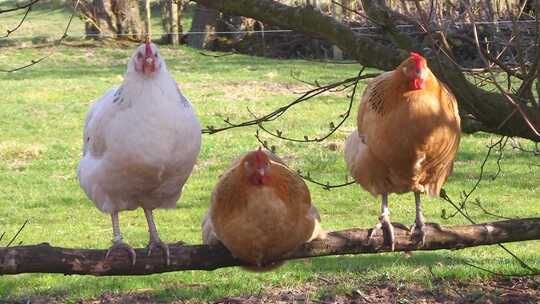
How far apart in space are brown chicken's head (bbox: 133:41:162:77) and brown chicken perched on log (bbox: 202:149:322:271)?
0.63 meters

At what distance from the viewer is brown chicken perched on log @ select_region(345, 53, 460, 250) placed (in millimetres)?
4086

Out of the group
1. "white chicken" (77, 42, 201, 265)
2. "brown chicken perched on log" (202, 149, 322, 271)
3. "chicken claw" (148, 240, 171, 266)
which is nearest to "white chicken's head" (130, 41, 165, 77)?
"white chicken" (77, 42, 201, 265)

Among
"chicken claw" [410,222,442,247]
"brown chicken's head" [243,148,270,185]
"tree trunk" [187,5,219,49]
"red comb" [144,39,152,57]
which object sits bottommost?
"tree trunk" [187,5,219,49]

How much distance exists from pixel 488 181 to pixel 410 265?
2986 millimetres

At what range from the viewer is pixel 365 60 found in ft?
15.4

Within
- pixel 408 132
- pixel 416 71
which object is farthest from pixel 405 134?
pixel 416 71

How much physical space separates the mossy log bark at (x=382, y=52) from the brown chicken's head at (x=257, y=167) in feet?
3.28

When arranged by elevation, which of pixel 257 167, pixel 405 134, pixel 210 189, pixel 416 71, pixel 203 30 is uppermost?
pixel 416 71

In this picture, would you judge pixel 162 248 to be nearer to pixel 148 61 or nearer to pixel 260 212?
pixel 260 212

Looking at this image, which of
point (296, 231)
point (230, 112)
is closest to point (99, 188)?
point (296, 231)

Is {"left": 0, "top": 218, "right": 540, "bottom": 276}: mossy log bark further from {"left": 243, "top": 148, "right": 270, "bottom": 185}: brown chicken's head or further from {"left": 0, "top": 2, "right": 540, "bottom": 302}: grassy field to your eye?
{"left": 0, "top": 2, "right": 540, "bottom": 302}: grassy field

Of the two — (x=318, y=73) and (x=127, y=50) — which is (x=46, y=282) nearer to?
(x=318, y=73)

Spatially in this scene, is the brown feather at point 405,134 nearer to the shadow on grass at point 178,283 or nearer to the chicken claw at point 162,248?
the chicken claw at point 162,248

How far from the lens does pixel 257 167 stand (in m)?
3.90
